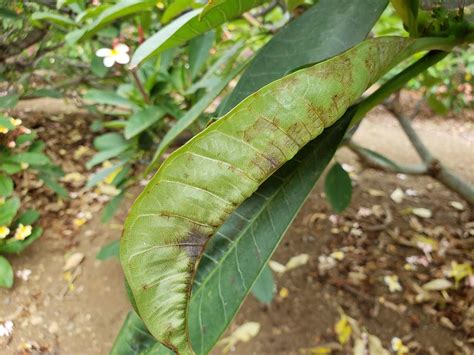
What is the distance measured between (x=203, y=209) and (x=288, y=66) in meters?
0.24

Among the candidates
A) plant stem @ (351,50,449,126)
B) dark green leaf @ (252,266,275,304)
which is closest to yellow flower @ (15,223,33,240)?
dark green leaf @ (252,266,275,304)

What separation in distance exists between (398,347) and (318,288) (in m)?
0.30

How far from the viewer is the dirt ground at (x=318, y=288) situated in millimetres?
1246

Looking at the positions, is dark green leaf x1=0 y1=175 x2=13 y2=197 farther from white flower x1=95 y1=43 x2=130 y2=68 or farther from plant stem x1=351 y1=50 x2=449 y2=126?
plant stem x1=351 y1=50 x2=449 y2=126

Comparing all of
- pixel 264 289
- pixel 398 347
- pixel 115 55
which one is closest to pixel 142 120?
pixel 115 55

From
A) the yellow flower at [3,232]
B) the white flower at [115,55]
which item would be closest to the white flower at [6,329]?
the yellow flower at [3,232]

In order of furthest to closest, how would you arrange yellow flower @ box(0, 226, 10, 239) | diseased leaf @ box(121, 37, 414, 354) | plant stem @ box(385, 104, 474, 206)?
yellow flower @ box(0, 226, 10, 239), plant stem @ box(385, 104, 474, 206), diseased leaf @ box(121, 37, 414, 354)

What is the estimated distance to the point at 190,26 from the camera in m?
0.49

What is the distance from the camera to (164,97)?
124 centimetres

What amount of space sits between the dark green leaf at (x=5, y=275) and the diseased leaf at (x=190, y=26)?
1.02 meters

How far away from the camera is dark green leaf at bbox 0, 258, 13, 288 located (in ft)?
4.10

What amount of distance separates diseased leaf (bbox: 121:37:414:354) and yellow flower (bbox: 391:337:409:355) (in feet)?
3.43

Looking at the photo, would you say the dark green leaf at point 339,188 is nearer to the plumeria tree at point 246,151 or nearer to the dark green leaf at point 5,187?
the plumeria tree at point 246,151

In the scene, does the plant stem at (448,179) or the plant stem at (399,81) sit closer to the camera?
the plant stem at (399,81)
